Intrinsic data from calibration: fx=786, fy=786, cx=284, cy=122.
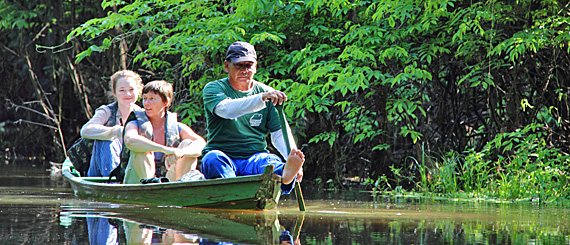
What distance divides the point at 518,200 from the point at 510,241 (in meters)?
3.67

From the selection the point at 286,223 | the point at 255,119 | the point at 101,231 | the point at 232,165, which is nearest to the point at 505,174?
the point at 255,119

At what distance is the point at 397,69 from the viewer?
8.63 meters

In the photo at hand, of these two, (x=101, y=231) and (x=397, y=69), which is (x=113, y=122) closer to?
(x=397, y=69)

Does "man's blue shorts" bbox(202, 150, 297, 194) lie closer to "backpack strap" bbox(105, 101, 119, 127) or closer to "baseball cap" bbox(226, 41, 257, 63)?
"baseball cap" bbox(226, 41, 257, 63)

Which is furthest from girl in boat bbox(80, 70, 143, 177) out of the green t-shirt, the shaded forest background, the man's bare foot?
the man's bare foot

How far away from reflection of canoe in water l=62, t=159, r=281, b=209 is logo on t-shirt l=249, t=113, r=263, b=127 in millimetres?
572

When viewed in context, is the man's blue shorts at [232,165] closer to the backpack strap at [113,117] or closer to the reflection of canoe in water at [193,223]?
the reflection of canoe in water at [193,223]

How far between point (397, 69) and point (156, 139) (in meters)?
3.29

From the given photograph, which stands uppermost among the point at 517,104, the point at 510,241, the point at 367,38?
the point at 367,38

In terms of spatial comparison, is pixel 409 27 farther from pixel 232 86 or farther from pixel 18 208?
pixel 18 208

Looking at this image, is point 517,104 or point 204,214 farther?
point 517,104

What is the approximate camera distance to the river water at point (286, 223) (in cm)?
380

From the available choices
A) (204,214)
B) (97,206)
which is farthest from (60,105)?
(204,214)

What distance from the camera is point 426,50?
26.8ft
